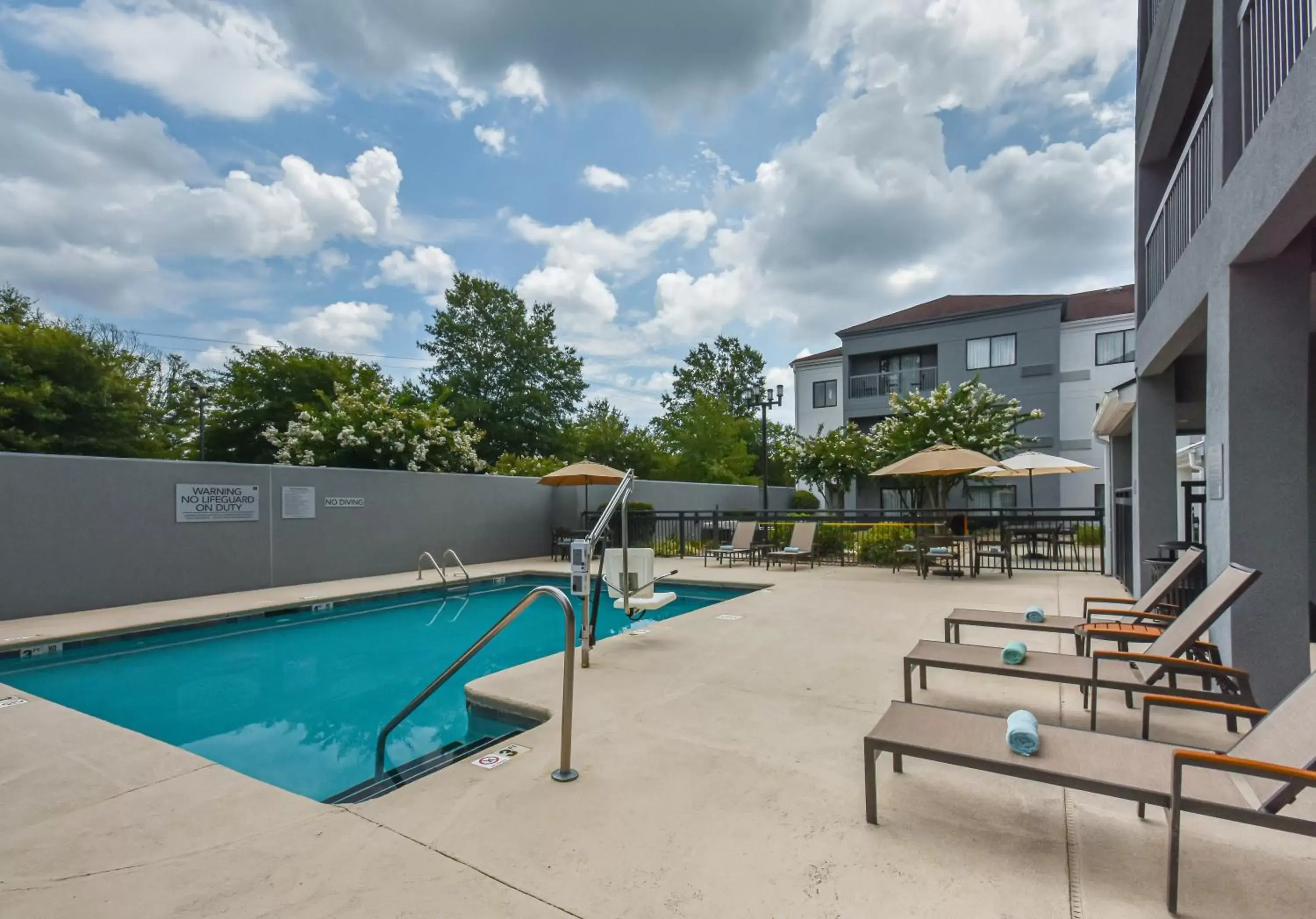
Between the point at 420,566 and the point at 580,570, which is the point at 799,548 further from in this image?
the point at 580,570

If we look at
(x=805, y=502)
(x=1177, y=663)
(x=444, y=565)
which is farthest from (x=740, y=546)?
(x=805, y=502)

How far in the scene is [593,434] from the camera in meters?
27.9

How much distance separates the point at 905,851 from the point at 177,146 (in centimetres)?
1722

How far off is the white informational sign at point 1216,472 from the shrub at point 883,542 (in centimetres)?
776

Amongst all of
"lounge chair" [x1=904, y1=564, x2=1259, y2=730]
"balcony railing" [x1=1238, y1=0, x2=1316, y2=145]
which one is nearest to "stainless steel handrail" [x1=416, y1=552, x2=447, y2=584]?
"lounge chair" [x1=904, y1=564, x2=1259, y2=730]

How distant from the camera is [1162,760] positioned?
2.39 meters

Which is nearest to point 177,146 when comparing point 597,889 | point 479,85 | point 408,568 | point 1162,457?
point 479,85

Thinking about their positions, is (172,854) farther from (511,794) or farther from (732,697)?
(732,697)

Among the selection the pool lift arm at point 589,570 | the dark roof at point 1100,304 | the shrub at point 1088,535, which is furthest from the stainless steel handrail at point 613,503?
the dark roof at point 1100,304

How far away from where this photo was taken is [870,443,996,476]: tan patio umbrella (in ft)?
34.1

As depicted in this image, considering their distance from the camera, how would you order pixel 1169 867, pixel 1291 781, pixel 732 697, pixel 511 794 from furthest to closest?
pixel 732 697 < pixel 511 794 < pixel 1169 867 < pixel 1291 781

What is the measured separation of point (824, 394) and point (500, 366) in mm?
16334

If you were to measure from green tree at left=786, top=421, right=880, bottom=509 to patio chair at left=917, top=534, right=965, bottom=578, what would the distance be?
26.1 ft

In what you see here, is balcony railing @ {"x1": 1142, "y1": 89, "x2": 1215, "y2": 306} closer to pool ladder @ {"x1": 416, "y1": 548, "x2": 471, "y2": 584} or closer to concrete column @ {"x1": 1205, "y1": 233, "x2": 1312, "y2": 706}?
concrete column @ {"x1": 1205, "y1": 233, "x2": 1312, "y2": 706}
